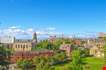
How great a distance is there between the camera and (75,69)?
3184 cm

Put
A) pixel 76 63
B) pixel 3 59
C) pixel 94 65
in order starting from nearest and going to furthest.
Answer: pixel 3 59 → pixel 76 63 → pixel 94 65

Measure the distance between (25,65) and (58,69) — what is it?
5.73m

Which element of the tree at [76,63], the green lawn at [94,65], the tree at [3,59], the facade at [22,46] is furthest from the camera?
the facade at [22,46]

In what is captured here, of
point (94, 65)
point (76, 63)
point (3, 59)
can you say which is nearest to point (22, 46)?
point (94, 65)

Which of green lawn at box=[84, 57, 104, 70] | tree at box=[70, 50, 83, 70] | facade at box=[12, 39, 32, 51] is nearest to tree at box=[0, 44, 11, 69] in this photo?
tree at box=[70, 50, 83, 70]

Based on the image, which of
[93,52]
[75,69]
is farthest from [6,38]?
[75,69]

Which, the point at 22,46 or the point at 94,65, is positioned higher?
the point at 22,46

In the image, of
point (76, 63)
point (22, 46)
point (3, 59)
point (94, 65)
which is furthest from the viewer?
point (22, 46)

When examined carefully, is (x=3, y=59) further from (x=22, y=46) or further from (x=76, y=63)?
(x=22, y=46)

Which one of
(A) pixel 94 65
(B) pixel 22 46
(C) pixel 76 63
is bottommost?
(A) pixel 94 65

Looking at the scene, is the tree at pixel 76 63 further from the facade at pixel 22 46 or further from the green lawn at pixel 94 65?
the facade at pixel 22 46

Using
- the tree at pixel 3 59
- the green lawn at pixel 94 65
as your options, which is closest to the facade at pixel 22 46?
the green lawn at pixel 94 65

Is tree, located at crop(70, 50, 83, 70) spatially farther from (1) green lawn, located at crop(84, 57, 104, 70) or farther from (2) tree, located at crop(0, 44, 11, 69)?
(1) green lawn, located at crop(84, 57, 104, 70)

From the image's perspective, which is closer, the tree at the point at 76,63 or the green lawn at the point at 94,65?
the tree at the point at 76,63
